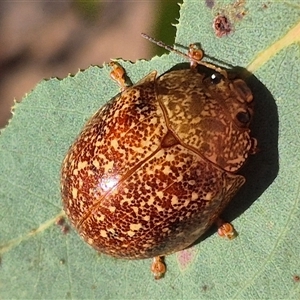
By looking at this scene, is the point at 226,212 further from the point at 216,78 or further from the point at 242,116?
the point at 216,78

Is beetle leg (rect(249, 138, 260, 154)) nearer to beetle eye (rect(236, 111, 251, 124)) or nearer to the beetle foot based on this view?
beetle eye (rect(236, 111, 251, 124))

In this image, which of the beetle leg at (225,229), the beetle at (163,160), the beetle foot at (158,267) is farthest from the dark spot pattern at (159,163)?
the beetle foot at (158,267)

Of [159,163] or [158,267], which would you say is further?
[158,267]

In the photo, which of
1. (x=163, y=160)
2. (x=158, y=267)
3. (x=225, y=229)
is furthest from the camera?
(x=158, y=267)

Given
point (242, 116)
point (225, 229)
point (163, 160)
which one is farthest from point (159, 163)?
point (225, 229)

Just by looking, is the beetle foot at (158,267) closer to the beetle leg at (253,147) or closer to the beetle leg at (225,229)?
the beetle leg at (225,229)

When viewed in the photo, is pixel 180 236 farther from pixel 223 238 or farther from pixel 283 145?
pixel 283 145

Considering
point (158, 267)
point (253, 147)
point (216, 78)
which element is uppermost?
point (216, 78)
